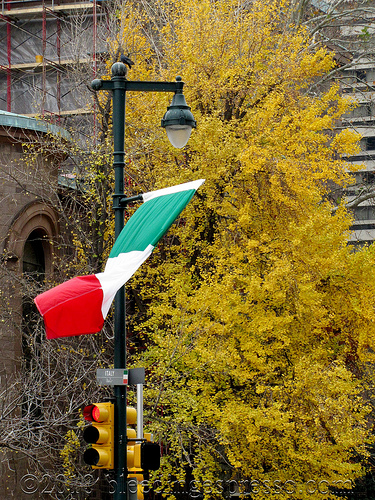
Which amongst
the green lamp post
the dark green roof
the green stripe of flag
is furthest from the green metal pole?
the dark green roof

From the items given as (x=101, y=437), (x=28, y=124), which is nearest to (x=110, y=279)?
(x=101, y=437)

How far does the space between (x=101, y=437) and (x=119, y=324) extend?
4.42 feet

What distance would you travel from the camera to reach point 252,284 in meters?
17.3

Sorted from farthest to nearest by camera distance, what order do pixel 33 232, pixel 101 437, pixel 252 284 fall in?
pixel 33 232 → pixel 252 284 → pixel 101 437

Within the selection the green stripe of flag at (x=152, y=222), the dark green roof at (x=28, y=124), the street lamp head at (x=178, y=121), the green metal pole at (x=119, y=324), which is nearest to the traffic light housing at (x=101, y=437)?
the green metal pole at (x=119, y=324)


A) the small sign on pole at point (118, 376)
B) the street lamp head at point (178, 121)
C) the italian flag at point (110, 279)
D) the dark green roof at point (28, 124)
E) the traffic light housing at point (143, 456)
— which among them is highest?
the dark green roof at point (28, 124)

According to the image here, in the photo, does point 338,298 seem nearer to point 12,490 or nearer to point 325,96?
point 325,96

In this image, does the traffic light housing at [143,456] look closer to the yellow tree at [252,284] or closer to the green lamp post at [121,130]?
the green lamp post at [121,130]

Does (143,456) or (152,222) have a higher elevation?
(152,222)

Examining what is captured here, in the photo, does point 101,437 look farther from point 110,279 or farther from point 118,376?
point 110,279

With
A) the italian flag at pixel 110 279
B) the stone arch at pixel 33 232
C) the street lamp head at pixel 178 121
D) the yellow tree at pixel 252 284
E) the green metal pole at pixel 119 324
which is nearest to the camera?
the italian flag at pixel 110 279

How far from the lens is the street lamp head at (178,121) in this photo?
9109 mm

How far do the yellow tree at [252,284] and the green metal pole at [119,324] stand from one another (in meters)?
6.73

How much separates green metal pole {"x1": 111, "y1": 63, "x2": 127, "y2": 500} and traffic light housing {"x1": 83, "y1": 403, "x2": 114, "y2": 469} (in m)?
0.09
